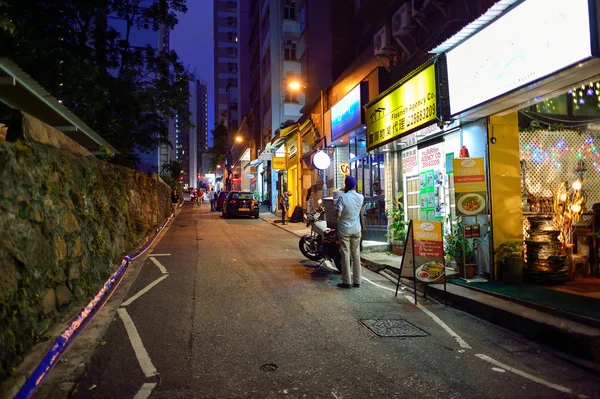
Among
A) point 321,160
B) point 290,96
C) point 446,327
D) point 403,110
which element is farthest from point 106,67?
point 446,327

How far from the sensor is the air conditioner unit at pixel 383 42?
12102mm

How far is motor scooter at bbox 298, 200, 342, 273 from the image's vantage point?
917 centimetres

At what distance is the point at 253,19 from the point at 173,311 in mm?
45207

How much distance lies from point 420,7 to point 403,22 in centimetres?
75

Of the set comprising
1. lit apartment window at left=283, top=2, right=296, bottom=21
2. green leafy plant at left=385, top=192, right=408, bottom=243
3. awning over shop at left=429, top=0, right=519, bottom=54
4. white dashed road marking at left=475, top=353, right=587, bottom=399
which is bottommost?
white dashed road marking at left=475, top=353, right=587, bottom=399

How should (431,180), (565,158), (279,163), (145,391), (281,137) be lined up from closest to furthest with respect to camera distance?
(145,391)
(565,158)
(431,180)
(281,137)
(279,163)

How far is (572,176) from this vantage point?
8969 mm

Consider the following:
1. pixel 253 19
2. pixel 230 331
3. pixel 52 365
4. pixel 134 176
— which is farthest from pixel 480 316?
pixel 253 19

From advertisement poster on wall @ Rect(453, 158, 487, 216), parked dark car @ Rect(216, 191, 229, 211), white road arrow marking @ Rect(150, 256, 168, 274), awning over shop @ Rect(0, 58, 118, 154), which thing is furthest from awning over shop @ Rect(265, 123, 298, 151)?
advertisement poster on wall @ Rect(453, 158, 487, 216)

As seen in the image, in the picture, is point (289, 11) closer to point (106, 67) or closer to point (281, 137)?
point (281, 137)

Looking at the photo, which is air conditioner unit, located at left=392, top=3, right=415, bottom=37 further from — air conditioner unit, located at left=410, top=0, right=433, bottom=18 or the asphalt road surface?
the asphalt road surface

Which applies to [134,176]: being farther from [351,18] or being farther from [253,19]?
[253,19]

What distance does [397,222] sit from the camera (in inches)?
456

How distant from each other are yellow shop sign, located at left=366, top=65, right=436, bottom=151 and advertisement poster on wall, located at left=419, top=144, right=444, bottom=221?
1.03 metres
